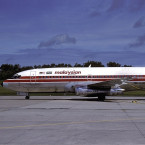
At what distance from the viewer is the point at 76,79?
94.7ft

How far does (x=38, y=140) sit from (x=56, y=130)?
180cm

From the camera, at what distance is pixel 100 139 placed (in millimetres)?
8562

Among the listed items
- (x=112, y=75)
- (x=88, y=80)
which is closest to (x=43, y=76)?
(x=88, y=80)

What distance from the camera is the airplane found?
90.4 ft

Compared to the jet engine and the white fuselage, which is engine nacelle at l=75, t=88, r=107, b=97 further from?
the white fuselage

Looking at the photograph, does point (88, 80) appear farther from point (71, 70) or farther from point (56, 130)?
point (56, 130)

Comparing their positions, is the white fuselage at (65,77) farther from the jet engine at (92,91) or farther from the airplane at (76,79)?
the jet engine at (92,91)

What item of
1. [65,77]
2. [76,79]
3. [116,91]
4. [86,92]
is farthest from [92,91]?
[65,77]

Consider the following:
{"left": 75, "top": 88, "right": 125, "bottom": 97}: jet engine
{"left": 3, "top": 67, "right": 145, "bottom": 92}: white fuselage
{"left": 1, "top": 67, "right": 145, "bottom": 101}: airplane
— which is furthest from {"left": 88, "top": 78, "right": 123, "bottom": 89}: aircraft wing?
{"left": 3, "top": 67, "right": 145, "bottom": 92}: white fuselage

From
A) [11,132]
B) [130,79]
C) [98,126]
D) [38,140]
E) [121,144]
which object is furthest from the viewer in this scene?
[130,79]

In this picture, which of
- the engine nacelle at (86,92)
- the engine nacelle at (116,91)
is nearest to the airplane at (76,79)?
the engine nacelle at (86,92)

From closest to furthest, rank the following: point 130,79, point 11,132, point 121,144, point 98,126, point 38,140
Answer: point 121,144
point 38,140
point 11,132
point 98,126
point 130,79

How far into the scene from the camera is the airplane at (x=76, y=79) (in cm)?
2755

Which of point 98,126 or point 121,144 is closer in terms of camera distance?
point 121,144
